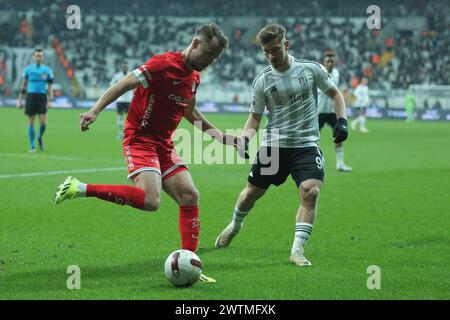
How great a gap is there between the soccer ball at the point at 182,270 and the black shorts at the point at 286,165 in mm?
1786

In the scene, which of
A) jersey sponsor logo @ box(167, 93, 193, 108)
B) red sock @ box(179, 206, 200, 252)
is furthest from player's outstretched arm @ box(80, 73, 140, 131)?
red sock @ box(179, 206, 200, 252)

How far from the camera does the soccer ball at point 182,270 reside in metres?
6.58

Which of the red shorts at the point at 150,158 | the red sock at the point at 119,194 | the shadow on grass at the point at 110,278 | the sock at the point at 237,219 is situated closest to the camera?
the shadow on grass at the point at 110,278

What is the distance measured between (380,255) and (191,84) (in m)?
2.76

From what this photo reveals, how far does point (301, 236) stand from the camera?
25.5ft

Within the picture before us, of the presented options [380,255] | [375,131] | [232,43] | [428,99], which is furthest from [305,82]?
[232,43]

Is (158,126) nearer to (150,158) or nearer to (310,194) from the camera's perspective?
(150,158)

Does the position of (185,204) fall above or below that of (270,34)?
below

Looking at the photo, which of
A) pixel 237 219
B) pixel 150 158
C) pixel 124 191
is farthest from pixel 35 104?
pixel 124 191

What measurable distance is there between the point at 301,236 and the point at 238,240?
1.55 metres

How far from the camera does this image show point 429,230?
1002 centimetres

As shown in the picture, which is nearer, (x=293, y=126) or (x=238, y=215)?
(x=293, y=126)

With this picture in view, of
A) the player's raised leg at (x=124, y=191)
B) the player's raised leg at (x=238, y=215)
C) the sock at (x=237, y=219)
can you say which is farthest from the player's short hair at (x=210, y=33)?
the sock at (x=237, y=219)

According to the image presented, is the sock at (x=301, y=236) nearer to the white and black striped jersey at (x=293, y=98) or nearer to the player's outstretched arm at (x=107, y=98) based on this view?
the white and black striped jersey at (x=293, y=98)
